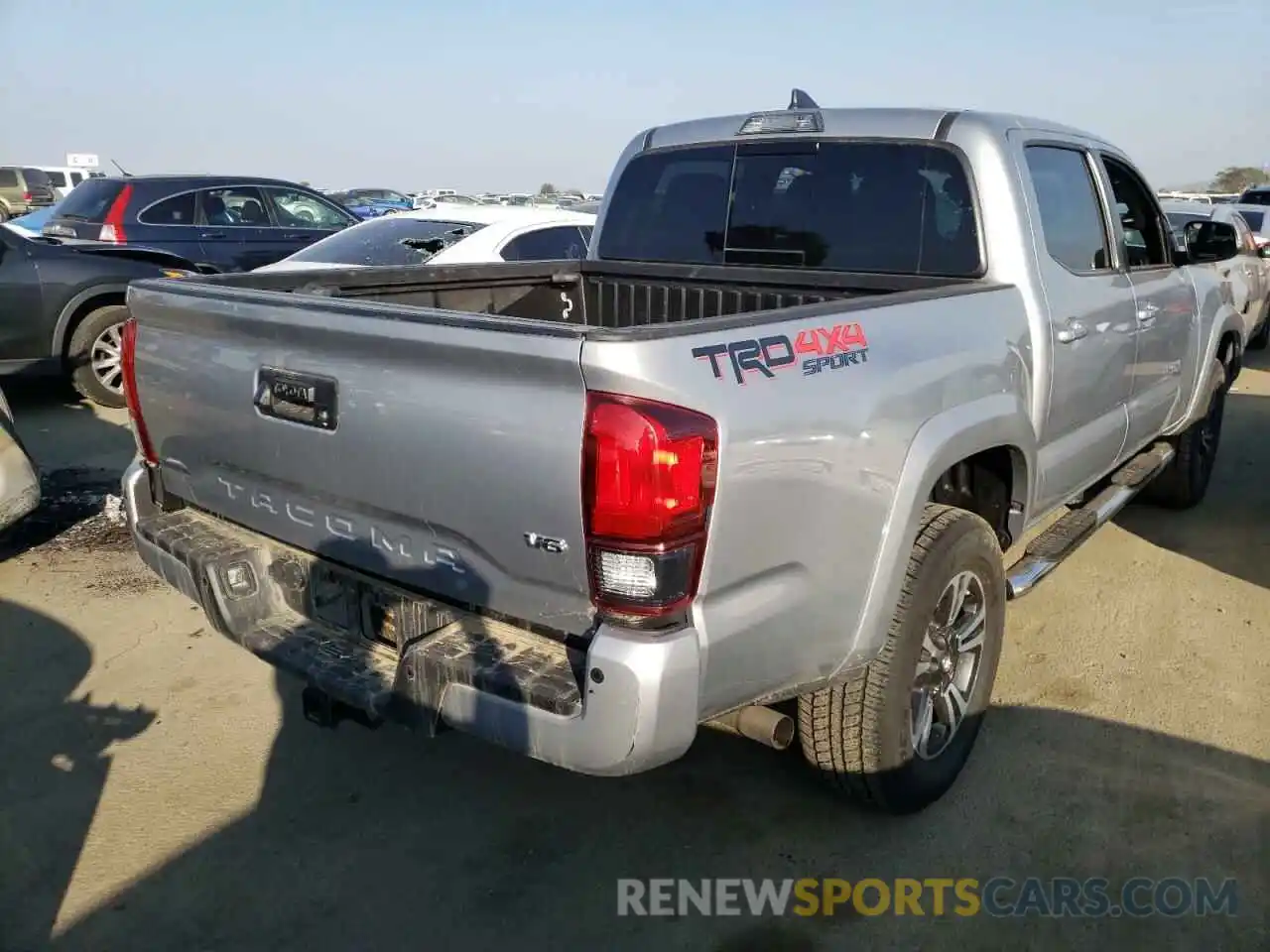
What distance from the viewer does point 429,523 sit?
236 centimetres

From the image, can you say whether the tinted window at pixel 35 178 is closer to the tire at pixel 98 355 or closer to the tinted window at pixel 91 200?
the tinted window at pixel 91 200

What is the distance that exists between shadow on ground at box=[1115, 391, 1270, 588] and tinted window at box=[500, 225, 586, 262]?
4.33 metres

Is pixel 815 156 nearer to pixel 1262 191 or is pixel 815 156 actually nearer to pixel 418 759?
pixel 418 759

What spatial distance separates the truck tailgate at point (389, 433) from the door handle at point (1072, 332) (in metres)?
2.08

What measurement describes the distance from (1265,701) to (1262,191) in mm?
15572

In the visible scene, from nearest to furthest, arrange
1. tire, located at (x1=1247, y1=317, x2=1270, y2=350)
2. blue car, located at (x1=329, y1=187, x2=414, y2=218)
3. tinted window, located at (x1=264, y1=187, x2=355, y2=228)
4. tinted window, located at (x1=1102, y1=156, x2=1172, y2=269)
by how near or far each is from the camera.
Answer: tinted window, located at (x1=1102, y1=156, x2=1172, y2=269)
tinted window, located at (x1=264, y1=187, x2=355, y2=228)
tire, located at (x1=1247, y1=317, x2=1270, y2=350)
blue car, located at (x1=329, y1=187, x2=414, y2=218)

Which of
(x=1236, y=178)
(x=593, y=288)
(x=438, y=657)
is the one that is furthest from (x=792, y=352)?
(x=1236, y=178)

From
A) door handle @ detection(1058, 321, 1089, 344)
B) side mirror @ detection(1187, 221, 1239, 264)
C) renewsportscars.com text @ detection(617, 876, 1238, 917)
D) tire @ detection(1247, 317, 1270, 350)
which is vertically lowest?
tire @ detection(1247, 317, 1270, 350)

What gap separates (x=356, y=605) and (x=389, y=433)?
0.59m

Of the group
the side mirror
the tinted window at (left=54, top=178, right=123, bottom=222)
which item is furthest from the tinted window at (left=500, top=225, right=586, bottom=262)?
the tinted window at (left=54, top=178, right=123, bottom=222)

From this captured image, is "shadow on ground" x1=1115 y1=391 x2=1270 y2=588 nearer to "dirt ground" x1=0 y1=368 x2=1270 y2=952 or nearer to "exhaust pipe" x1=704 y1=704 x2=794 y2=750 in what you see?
"dirt ground" x1=0 y1=368 x2=1270 y2=952

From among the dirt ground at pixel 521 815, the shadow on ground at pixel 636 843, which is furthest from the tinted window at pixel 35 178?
the shadow on ground at pixel 636 843

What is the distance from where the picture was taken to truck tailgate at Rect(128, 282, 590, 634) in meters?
2.10

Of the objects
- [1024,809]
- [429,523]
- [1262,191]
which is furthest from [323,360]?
[1262,191]
